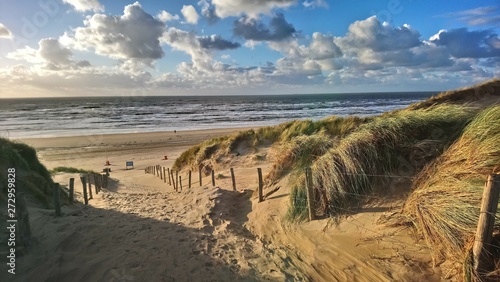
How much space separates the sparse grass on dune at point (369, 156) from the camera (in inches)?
269

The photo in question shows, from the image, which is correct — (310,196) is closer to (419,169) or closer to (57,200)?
(419,169)

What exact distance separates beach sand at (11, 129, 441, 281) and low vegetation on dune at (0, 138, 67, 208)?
37.1 inches

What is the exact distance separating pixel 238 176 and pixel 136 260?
8.06m

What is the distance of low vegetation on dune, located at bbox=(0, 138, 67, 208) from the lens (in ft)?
28.5

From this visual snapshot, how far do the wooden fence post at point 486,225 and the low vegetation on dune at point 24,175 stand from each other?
31.2 ft

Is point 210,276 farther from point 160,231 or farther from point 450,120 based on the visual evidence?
point 450,120

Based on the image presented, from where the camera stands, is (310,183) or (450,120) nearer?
(310,183)

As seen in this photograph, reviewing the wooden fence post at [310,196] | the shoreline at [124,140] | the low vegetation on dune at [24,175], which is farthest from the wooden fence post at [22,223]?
the shoreline at [124,140]

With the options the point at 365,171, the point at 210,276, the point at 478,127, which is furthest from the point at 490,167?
the point at 210,276

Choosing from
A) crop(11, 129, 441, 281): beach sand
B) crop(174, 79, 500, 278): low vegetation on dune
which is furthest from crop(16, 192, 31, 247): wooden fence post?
crop(174, 79, 500, 278): low vegetation on dune

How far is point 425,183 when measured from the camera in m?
6.04

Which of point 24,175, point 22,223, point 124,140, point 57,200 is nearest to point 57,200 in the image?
point 57,200

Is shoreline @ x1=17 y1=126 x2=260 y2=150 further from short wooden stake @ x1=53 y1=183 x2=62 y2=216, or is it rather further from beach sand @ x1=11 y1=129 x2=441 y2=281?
beach sand @ x1=11 y1=129 x2=441 y2=281

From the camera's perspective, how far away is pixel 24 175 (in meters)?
9.44
